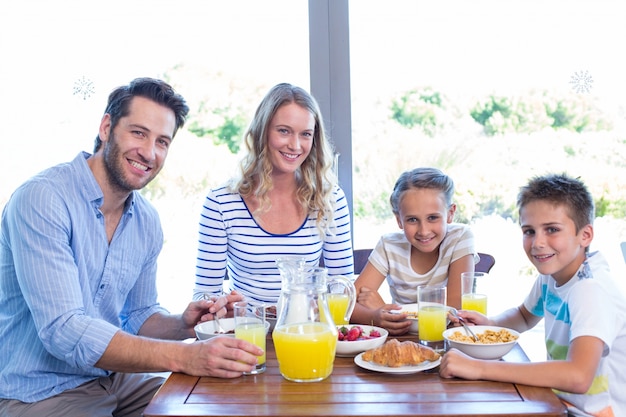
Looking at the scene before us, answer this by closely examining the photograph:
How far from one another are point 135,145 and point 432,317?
950 mm

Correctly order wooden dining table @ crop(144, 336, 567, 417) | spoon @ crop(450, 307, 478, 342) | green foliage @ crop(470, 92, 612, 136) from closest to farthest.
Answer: wooden dining table @ crop(144, 336, 567, 417)
spoon @ crop(450, 307, 478, 342)
green foliage @ crop(470, 92, 612, 136)

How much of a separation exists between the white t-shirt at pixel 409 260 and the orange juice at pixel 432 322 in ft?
2.00

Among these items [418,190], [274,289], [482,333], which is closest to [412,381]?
[482,333]

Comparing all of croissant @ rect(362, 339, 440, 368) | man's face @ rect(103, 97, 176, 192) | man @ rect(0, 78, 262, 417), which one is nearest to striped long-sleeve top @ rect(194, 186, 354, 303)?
man @ rect(0, 78, 262, 417)

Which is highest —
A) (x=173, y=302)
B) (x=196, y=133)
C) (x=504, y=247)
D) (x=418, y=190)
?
(x=196, y=133)

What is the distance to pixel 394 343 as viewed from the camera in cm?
154

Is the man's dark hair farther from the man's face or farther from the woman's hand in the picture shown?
the woman's hand

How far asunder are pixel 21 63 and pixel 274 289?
1.75 m

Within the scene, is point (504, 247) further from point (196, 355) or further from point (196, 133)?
point (196, 355)

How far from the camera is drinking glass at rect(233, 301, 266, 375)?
1.54m

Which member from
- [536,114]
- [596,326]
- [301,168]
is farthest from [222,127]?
[596,326]

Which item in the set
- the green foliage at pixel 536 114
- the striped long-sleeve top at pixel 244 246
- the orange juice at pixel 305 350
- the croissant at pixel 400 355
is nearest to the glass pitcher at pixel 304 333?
the orange juice at pixel 305 350

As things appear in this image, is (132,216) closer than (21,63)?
Yes

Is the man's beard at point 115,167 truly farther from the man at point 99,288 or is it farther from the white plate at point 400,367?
Answer: the white plate at point 400,367
